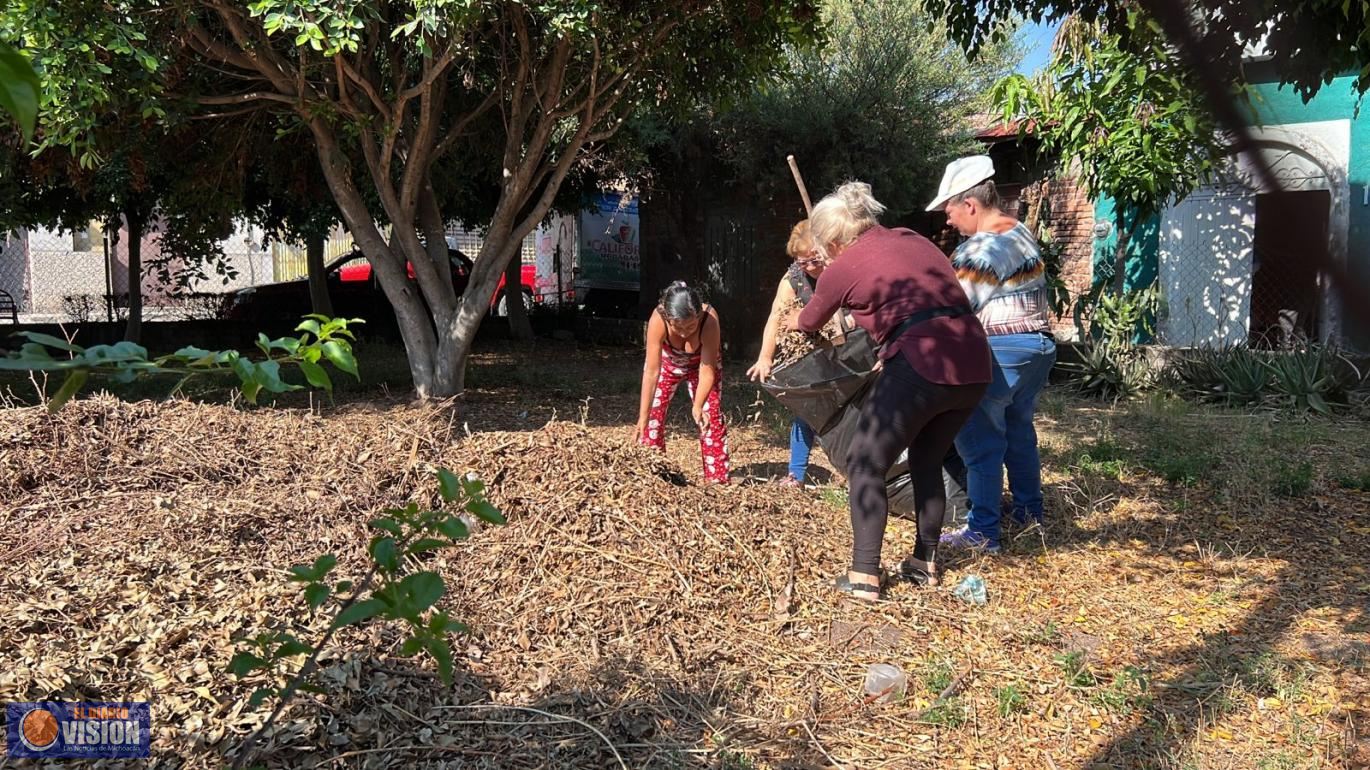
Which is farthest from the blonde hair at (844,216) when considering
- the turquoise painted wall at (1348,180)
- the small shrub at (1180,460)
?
the small shrub at (1180,460)

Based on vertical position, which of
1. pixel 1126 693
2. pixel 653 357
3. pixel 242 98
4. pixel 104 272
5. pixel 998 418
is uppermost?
pixel 242 98

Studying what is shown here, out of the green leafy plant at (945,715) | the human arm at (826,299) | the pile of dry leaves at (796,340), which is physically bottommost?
the green leafy plant at (945,715)

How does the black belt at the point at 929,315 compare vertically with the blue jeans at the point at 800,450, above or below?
above

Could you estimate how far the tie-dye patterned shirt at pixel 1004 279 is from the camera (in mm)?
4719

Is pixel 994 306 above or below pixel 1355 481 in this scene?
above

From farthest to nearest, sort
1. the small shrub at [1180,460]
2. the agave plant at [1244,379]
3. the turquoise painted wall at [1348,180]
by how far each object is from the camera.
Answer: the agave plant at [1244,379] < the turquoise painted wall at [1348,180] < the small shrub at [1180,460]

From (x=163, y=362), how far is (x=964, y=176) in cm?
398

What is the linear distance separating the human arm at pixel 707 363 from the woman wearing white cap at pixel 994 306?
5.07ft

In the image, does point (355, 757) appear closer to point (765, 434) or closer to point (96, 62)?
point (96, 62)

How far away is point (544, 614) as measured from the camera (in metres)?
3.88

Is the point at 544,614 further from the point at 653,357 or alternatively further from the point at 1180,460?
the point at 1180,460

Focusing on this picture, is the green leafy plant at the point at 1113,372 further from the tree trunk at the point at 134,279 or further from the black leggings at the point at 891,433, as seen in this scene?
the tree trunk at the point at 134,279

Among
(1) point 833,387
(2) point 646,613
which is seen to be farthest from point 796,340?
(2) point 646,613

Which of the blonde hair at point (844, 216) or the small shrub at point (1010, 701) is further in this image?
the blonde hair at point (844, 216)
